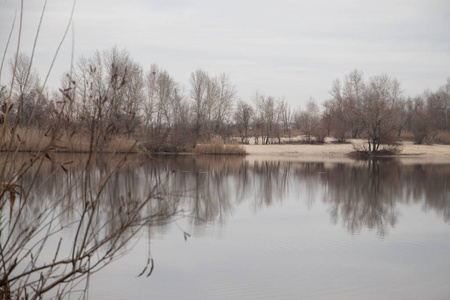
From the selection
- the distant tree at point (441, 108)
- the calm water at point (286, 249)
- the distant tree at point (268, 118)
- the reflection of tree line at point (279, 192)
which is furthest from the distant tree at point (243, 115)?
the calm water at point (286, 249)

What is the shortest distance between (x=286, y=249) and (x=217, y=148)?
Result: 81.1 ft

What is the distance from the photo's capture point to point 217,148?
31297mm

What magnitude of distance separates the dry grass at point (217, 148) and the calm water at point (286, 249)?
18.9 m

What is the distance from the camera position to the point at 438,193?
43.4ft

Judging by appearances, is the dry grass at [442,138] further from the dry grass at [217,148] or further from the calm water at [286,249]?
the calm water at [286,249]

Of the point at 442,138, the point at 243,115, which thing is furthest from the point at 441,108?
the point at 243,115

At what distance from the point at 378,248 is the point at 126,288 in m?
3.80

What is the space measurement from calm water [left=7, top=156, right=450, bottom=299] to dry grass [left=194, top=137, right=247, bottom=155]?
18.9 metres

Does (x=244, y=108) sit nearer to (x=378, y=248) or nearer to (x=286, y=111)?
(x=286, y=111)

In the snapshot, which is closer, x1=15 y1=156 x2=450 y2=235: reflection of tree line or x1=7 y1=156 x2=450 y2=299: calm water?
x1=7 y1=156 x2=450 y2=299: calm water

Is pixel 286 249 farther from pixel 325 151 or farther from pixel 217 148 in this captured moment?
pixel 325 151

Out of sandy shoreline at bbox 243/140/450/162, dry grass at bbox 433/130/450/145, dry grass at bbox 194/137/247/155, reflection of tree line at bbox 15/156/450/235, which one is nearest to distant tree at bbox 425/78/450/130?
dry grass at bbox 433/130/450/145

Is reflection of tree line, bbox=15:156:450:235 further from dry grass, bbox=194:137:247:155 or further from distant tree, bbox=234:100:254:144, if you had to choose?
distant tree, bbox=234:100:254:144

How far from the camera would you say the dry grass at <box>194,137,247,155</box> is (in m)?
31.2
